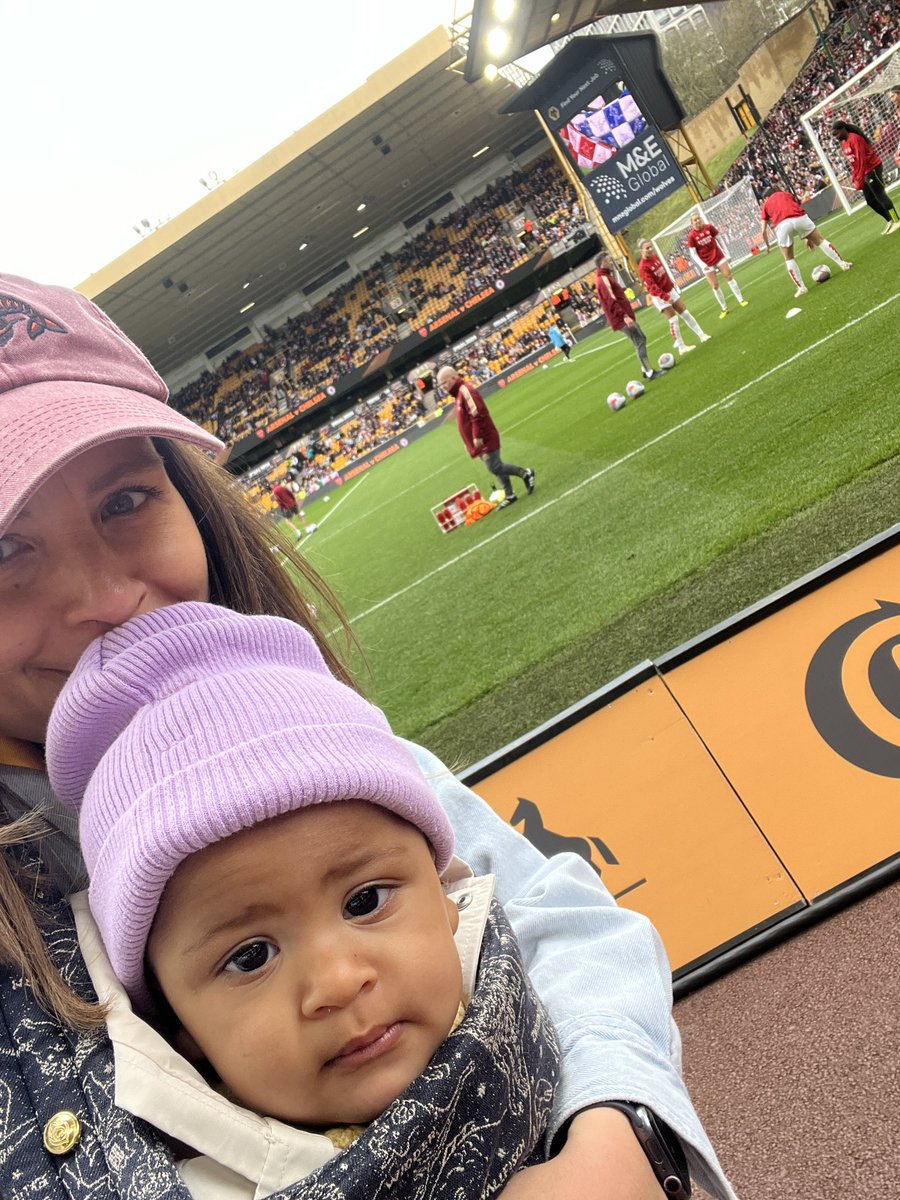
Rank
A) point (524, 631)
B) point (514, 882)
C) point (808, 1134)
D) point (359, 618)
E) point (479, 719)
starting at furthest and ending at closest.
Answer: point (359, 618), point (524, 631), point (479, 719), point (808, 1134), point (514, 882)

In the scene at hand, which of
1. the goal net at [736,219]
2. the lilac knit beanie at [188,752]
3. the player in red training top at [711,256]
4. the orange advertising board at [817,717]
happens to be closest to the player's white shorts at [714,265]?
the player in red training top at [711,256]

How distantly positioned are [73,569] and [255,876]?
0.44m

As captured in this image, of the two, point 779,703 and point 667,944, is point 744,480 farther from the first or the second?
point 667,944

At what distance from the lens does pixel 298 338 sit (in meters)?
47.6

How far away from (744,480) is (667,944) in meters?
4.66

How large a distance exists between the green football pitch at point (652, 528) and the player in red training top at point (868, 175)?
40cm

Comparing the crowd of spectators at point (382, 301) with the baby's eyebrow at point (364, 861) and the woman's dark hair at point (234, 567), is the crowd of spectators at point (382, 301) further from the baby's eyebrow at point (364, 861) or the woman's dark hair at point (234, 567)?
the baby's eyebrow at point (364, 861)

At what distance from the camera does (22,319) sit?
1.14m

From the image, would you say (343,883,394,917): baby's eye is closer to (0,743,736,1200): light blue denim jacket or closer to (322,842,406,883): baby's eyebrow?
(322,842,406,883): baby's eyebrow

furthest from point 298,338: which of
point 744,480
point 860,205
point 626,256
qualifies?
point 744,480

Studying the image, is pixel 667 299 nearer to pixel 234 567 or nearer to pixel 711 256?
pixel 711 256

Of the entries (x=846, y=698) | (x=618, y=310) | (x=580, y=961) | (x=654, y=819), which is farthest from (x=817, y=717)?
(x=618, y=310)

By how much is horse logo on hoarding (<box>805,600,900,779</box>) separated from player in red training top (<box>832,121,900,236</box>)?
1295cm

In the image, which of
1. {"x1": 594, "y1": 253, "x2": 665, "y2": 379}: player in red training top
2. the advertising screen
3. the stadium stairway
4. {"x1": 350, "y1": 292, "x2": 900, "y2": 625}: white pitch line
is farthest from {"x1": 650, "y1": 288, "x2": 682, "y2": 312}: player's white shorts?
the stadium stairway
